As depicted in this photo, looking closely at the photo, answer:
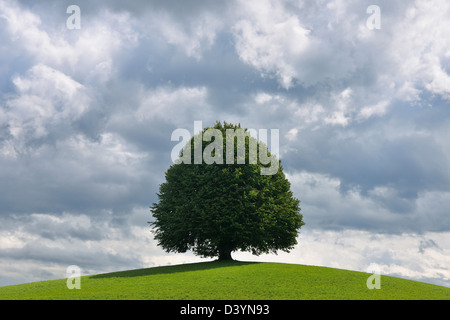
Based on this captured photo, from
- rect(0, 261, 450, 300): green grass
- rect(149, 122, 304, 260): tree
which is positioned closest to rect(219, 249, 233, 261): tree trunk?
rect(149, 122, 304, 260): tree

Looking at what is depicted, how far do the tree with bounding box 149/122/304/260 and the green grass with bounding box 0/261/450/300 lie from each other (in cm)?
485

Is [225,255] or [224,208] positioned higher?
[224,208]

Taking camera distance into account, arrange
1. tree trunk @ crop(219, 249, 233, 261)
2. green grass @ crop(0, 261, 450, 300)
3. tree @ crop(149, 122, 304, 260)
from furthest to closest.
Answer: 1. tree trunk @ crop(219, 249, 233, 261)
2. tree @ crop(149, 122, 304, 260)
3. green grass @ crop(0, 261, 450, 300)

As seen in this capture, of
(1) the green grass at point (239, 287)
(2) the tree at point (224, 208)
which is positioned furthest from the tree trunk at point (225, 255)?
(1) the green grass at point (239, 287)

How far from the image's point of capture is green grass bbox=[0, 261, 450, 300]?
2756 centimetres

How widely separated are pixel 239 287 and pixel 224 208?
13103mm

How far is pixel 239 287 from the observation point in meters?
29.5

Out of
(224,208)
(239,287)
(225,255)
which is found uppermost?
(224,208)

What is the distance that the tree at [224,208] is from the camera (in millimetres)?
41875

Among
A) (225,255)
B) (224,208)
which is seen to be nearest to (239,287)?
(224,208)

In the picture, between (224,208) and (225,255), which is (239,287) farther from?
(225,255)

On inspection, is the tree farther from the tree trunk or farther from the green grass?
the green grass

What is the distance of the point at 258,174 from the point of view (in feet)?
146
